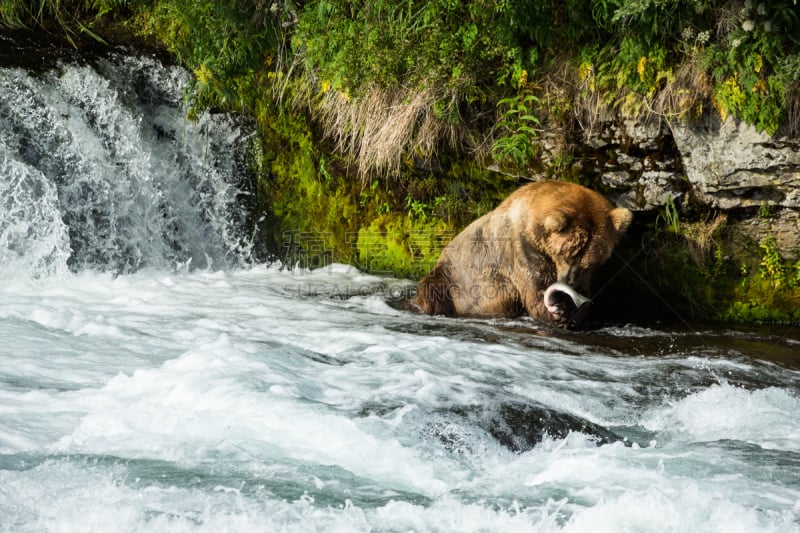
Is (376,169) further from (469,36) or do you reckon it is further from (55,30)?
(55,30)

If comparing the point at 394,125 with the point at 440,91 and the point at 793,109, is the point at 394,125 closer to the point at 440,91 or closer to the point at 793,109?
the point at 440,91

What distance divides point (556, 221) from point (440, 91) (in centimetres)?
182

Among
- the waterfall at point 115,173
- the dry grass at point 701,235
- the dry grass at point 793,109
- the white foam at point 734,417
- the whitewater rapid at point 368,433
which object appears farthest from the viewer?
the waterfall at point 115,173

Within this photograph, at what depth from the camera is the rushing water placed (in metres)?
2.62

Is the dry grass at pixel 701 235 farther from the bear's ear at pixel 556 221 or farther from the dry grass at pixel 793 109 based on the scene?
the bear's ear at pixel 556 221

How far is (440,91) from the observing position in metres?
6.83

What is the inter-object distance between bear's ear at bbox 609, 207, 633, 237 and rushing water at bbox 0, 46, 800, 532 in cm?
72

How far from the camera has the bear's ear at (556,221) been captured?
5.57 m

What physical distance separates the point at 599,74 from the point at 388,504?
4371 mm

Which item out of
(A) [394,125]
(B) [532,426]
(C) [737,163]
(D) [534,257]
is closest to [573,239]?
(D) [534,257]

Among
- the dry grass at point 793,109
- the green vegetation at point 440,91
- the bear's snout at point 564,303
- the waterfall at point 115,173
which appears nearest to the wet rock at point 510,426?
the bear's snout at point 564,303

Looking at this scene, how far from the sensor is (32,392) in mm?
3600

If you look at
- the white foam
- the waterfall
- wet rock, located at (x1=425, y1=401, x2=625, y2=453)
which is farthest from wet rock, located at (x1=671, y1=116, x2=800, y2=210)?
the waterfall

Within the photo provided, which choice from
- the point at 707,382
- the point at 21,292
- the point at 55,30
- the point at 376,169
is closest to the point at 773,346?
the point at 707,382
